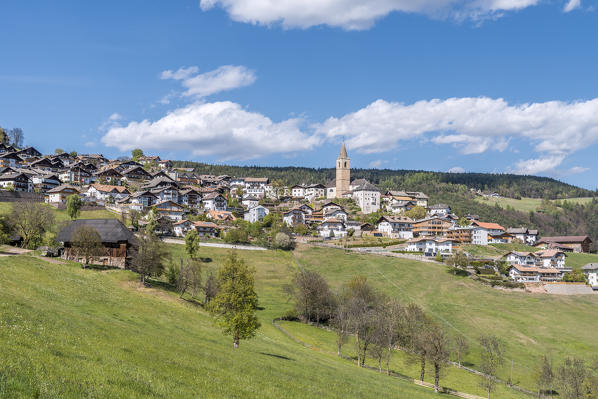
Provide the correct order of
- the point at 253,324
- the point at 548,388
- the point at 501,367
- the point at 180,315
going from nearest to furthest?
the point at 253,324 < the point at 180,315 < the point at 548,388 < the point at 501,367

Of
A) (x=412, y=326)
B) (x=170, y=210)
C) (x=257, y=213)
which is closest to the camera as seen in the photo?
(x=412, y=326)

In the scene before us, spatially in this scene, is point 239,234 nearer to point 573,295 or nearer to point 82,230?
point 82,230

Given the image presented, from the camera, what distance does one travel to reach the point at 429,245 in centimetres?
14112

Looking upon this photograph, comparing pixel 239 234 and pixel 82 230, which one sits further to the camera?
pixel 239 234

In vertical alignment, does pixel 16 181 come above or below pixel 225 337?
above

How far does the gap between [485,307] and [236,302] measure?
78596 mm

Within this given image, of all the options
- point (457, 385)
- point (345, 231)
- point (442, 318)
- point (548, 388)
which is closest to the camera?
point (457, 385)

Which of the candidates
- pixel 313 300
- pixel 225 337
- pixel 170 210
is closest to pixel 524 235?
pixel 313 300

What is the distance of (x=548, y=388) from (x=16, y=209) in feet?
322

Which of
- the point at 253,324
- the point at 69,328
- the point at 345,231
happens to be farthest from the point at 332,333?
the point at 345,231

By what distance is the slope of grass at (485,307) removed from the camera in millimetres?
77938

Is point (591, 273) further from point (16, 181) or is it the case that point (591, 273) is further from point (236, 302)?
point (16, 181)

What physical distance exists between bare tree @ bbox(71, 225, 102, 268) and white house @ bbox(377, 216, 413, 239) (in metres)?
119

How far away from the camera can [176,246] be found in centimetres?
11494
